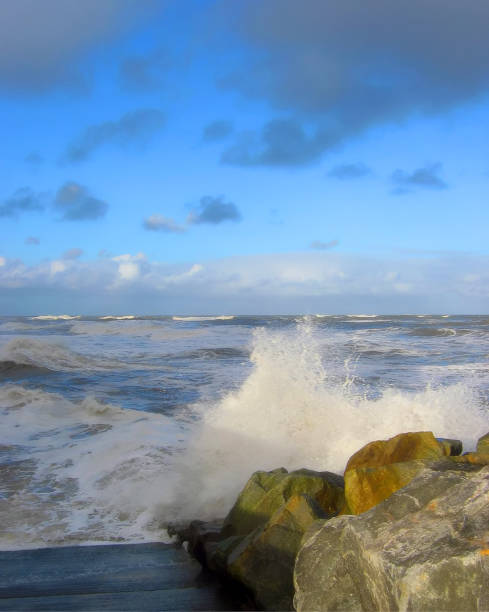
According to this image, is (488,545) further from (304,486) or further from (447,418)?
(447,418)

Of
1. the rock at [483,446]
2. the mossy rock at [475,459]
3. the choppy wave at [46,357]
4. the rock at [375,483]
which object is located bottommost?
the choppy wave at [46,357]

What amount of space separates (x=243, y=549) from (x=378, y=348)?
1737 centimetres

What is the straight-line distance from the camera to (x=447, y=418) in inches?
279

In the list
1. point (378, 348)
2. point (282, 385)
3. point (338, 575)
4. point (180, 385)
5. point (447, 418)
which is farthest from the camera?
point (378, 348)

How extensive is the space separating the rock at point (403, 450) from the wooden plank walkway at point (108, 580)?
148cm

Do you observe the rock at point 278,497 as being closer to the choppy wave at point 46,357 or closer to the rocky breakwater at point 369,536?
the rocky breakwater at point 369,536

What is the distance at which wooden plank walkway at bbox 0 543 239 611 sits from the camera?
3.70 meters

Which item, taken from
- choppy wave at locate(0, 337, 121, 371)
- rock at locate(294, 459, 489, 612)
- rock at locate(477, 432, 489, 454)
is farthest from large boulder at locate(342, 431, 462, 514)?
choppy wave at locate(0, 337, 121, 371)

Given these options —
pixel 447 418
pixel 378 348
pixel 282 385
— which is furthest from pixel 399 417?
pixel 378 348

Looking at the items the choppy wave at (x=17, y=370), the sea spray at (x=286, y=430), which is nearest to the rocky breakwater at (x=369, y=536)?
the sea spray at (x=286, y=430)

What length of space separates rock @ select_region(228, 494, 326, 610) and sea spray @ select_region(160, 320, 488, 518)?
1558 millimetres

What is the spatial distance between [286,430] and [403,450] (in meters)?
3.05

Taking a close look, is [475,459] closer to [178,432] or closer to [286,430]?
[286,430]

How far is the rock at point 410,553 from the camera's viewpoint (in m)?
2.39
